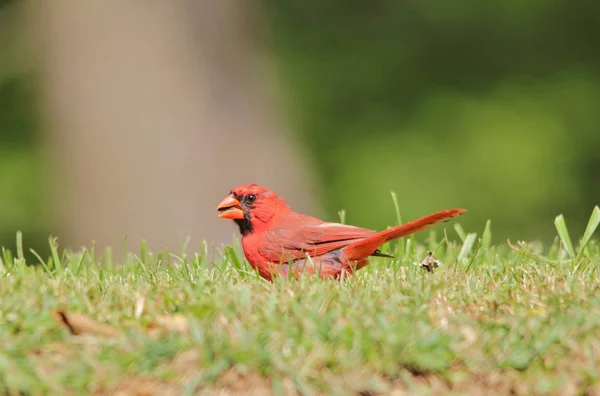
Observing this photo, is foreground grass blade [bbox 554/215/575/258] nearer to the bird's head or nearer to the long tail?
the long tail

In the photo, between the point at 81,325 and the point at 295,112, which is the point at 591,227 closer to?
the point at 81,325

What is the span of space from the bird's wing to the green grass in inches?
17.6

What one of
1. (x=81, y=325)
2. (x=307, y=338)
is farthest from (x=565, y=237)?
(x=81, y=325)

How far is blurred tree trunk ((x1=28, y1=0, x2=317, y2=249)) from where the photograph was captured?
8.78 metres

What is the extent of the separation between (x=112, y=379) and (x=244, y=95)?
22.4ft

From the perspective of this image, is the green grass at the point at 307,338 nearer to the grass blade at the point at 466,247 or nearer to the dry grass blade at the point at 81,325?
the dry grass blade at the point at 81,325

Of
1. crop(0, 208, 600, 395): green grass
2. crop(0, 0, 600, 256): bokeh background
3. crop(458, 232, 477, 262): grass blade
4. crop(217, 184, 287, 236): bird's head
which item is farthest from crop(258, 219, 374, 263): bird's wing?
crop(0, 0, 600, 256): bokeh background

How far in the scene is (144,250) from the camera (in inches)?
194

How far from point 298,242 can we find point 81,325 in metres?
1.28

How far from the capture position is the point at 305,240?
4.17 meters

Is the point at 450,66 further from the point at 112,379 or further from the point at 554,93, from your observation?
the point at 112,379

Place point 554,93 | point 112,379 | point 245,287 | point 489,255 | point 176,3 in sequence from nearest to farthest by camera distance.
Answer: point 112,379 → point 245,287 → point 489,255 → point 176,3 → point 554,93

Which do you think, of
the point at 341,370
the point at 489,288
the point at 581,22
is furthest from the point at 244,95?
the point at 341,370

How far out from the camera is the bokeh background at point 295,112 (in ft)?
29.1
